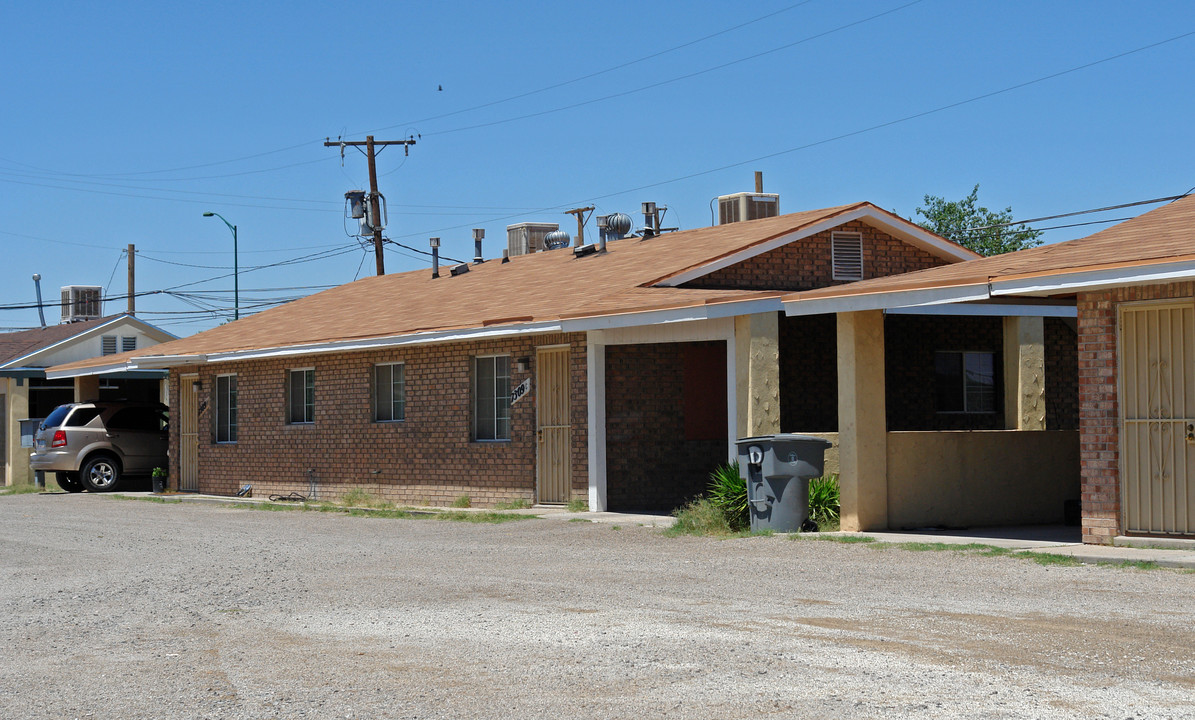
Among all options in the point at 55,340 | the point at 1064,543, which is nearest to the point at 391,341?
the point at 1064,543

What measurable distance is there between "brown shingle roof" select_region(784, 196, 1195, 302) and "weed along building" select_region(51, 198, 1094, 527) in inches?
30.2

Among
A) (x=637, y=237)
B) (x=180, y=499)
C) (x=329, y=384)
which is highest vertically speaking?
(x=637, y=237)

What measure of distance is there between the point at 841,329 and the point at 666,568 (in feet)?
13.7

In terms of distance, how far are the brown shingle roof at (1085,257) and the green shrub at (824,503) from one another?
222cm

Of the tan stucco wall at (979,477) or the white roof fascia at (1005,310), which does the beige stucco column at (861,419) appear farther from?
the white roof fascia at (1005,310)

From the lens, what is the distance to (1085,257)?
1284 cm

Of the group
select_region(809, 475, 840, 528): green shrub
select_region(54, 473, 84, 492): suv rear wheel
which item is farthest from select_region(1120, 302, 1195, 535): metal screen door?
select_region(54, 473, 84, 492): suv rear wheel

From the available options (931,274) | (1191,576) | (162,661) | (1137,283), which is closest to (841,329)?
(931,274)

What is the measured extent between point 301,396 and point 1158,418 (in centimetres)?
1617

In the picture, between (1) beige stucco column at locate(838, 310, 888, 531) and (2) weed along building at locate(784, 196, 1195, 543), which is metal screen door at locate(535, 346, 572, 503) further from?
(1) beige stucco column at locate(838, 310, 888, 531)

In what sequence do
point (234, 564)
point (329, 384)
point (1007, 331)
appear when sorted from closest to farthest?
point (234, 564) → point (1007, 331) → point (329, 384)

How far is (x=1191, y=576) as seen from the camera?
10.9 m

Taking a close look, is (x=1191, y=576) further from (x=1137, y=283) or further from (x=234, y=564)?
(x=234, y=564)

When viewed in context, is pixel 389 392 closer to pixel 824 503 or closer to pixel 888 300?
pixel 824 503
